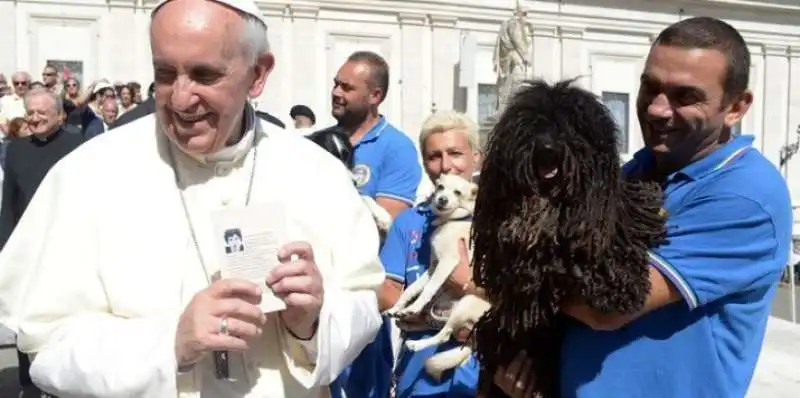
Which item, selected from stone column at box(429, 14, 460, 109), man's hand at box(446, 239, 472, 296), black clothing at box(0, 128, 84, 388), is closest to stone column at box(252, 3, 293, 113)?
stone column at box(429, 14, 460, 109)

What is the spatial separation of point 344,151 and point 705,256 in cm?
255

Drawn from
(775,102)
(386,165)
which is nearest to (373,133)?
(386,165)

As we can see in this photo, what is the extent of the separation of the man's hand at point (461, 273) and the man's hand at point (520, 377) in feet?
3.14

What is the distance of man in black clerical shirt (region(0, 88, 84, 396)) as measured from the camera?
20.3ft

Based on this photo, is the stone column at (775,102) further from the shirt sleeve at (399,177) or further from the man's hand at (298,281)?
the man's hand at (298,281)

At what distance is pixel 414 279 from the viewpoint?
343 centimetres

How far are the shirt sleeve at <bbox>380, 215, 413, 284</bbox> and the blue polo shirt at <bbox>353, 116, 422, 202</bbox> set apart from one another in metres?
0.93

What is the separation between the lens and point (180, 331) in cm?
182

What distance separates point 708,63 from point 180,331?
1.37m

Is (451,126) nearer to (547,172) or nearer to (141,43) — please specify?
(547,172)

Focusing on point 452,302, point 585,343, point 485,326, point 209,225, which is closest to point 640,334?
point 585,343

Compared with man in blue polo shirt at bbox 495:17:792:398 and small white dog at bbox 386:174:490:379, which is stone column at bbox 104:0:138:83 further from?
man in blue polo shirt at bbox 495:17:792:398

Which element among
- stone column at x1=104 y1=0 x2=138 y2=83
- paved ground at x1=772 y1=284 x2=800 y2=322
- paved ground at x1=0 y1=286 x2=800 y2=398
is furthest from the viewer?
stone column at x1=104 y1=0 x2=138 y2=83

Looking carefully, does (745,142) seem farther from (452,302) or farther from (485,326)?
(452,302)
